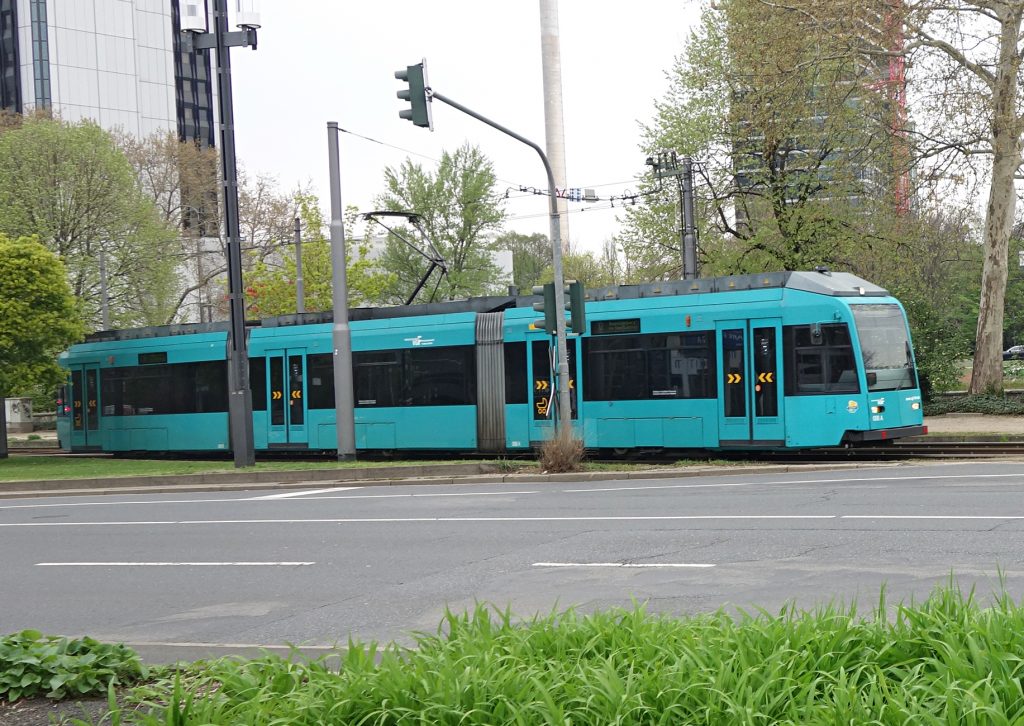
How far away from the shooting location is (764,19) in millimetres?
30594

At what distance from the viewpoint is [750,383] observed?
20656 millimetres

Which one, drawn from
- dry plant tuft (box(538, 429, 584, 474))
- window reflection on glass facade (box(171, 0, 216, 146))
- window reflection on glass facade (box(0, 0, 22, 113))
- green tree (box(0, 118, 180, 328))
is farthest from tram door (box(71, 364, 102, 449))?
window reflection on glass facade (box(171, 0, 216, 146))

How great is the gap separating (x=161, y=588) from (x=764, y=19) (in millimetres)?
25114

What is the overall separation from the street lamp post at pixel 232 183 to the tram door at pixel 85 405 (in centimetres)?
822

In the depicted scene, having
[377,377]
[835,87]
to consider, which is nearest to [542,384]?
[377,377]

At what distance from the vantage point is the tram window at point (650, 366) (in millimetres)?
21203

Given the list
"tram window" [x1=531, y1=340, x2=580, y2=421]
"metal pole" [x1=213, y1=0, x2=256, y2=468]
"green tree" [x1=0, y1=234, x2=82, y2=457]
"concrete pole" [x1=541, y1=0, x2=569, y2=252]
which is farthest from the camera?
"concrete pole" [x1=541, y1=0, x2=569, y2=252]

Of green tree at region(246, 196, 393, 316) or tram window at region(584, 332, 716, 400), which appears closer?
tram window at region(584, 332, 716, 400)

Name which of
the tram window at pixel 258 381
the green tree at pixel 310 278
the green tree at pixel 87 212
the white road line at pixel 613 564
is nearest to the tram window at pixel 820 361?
the white road line at pixel 613 564

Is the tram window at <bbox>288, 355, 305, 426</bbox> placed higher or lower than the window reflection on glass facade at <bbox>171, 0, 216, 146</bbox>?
lower

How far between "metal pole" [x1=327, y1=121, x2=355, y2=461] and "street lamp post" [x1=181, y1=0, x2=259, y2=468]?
193 centimetres

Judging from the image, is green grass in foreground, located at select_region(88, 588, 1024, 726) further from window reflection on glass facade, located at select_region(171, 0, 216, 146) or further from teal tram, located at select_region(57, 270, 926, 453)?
window reflection on glass facade, located at select_region(171, 0, 216, 146)

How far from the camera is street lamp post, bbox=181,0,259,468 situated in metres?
24.3

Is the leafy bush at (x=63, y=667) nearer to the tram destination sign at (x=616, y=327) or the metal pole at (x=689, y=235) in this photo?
the tram destination sign at (x=616, y=327)
